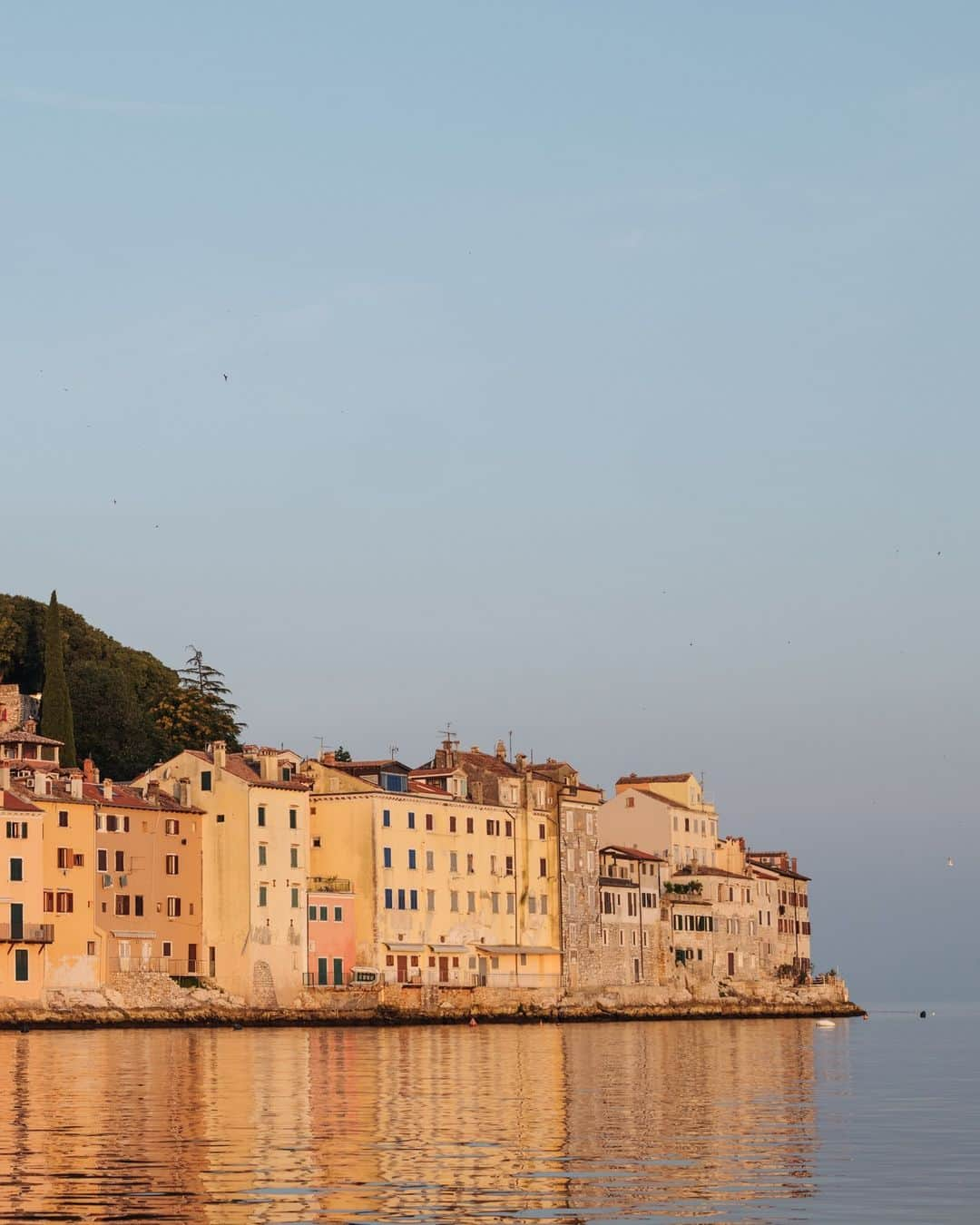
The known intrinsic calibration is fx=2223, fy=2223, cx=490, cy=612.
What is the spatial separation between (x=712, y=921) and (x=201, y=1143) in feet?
334

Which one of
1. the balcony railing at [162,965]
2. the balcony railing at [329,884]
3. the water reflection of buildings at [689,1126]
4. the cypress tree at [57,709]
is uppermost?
the cypress tree at [57,709]

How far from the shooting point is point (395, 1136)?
3594 centimetres

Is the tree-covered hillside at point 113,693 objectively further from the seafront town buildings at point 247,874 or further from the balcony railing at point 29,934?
the balcony railing at point 29,934

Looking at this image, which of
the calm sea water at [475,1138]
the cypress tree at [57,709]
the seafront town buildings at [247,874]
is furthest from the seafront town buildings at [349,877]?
the calm sea water at [475,1138]

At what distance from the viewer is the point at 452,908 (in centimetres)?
11412

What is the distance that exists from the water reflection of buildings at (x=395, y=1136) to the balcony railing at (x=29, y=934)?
2458cm

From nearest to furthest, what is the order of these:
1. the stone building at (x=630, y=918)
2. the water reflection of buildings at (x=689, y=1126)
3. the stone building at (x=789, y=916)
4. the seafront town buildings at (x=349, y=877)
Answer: the water reflection of buildings at (x=689, y=1126), the seafront town buildings at (x=349, y=877), the stone building at (x=630, y=918), the stone building at (x=789, y=916)

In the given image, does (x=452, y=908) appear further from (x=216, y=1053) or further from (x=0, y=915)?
(x=216, y=1053)

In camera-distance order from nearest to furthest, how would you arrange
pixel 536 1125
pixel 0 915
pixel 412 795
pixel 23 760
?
pixel 536 1125, pixel 0 915, pixel 23 760, pixel 412 795

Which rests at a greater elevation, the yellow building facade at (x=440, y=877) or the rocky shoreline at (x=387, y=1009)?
the yellow building facade at (x=440, y=877)

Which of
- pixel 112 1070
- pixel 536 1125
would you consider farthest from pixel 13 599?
pixel 536 1125

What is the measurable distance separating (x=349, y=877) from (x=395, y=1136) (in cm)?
7384

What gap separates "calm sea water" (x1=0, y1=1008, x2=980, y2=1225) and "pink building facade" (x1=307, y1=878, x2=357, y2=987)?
121 feet

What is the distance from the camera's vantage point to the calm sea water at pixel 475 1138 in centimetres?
2733
